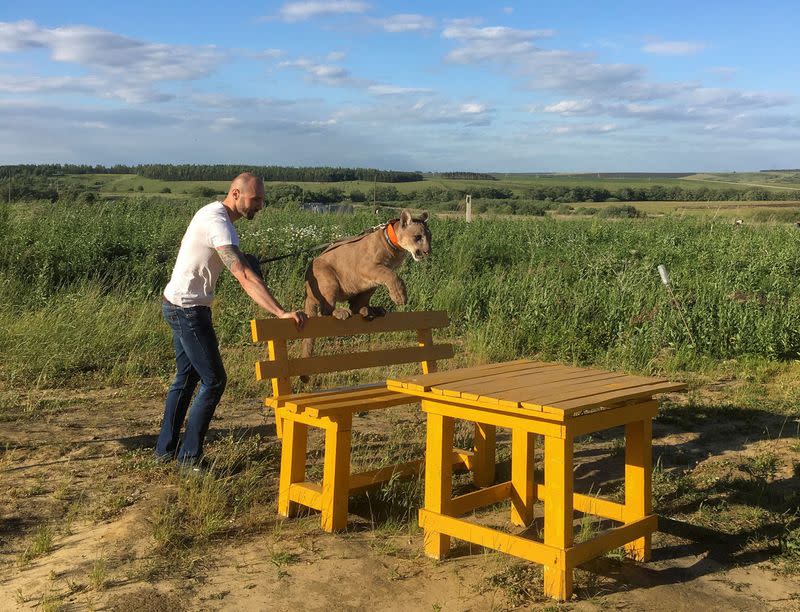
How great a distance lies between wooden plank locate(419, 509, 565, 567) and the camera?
3.81 metres

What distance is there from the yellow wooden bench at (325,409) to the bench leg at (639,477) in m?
1.31

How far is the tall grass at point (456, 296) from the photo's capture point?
888 centimetres

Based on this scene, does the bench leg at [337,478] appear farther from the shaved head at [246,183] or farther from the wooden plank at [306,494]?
the shaved head at [246,183]

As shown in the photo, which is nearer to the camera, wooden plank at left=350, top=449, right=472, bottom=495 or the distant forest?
wooden plank at left=350, top=449, right=472, bottom=495

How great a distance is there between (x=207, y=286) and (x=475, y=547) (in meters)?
2.32

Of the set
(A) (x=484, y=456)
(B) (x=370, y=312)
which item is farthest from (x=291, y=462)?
(A) (x=484, y=456)

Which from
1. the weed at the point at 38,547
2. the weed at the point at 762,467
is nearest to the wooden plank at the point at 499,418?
the weed at the point at 38,547

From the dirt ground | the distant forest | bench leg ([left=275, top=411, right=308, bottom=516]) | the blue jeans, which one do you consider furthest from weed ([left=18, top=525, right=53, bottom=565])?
the distant forest

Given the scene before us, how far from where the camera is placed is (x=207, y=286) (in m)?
5.16

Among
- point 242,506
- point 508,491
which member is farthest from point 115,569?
point 508,491

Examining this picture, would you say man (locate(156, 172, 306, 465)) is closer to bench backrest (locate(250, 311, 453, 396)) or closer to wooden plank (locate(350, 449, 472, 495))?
bench backrest (locate(250, 311, 453, 396))

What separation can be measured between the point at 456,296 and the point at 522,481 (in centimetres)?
677

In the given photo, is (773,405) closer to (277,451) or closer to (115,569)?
(277,451)

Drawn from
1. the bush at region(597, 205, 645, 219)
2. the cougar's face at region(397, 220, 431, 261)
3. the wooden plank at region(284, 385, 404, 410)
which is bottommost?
the wooden plank at region(284, 385, 404, 410)
